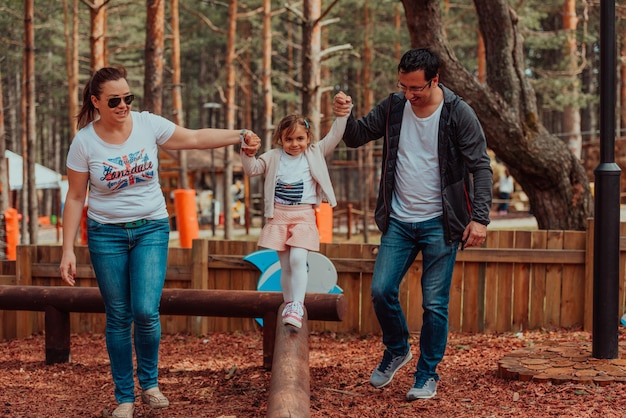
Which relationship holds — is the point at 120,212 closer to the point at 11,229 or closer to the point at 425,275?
the point at 425,275

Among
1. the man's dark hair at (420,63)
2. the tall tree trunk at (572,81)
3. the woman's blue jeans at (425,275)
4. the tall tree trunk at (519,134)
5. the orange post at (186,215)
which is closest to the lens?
the man's dark hair at (420,63)

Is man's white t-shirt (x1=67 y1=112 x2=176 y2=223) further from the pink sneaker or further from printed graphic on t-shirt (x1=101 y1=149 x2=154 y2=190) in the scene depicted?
the pink sneaker

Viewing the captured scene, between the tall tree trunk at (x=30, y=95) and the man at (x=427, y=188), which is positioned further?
the tall tree trunk at (x=30, y=95)

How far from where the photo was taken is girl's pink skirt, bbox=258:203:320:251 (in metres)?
4.97

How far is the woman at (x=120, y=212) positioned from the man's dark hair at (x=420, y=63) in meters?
1.44

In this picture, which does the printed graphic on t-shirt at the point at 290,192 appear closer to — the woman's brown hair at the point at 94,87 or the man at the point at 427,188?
the man at the point at 427,188

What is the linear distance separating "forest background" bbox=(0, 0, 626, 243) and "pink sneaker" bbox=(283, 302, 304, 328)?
4.48 m

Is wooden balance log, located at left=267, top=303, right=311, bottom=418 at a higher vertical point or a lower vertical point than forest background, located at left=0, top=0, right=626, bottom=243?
lower

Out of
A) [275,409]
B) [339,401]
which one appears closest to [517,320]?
[339,401]

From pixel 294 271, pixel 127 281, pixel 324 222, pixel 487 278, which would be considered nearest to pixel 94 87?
pixel 127 281

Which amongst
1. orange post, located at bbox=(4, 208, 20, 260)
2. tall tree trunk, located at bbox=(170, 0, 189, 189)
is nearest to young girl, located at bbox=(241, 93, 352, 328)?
orange post, located at bbox=(4, 208, 20, 260)

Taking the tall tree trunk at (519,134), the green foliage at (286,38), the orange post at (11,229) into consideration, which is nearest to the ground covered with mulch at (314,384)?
the tall tree trunk at (519,134)

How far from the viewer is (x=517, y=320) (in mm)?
7598

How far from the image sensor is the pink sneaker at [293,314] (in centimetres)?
500
